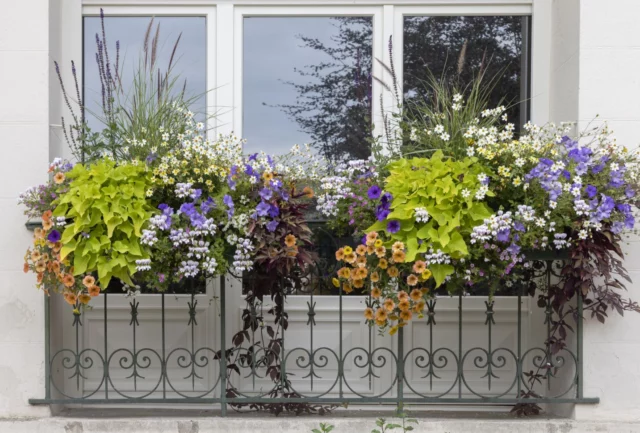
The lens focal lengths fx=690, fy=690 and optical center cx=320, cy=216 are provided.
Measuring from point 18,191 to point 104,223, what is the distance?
2.47ft

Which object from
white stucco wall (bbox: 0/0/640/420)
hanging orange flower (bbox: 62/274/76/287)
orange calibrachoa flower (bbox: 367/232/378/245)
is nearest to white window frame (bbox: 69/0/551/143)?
white stucco wall (bbox: 0/0/640/420)

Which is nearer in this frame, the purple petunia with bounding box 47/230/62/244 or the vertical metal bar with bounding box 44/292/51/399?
the purple petunia with bounding box 47/230/62/244

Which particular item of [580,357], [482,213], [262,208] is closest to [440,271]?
[482,213]

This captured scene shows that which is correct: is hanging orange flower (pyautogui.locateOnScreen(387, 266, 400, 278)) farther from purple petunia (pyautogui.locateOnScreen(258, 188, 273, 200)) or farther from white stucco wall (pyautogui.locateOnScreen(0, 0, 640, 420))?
white stucco wall (pyautogui.locateOnScreen(0, 0, 640, 420))

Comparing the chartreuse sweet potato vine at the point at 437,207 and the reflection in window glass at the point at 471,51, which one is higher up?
the reflection in window glass at the point at 471,51

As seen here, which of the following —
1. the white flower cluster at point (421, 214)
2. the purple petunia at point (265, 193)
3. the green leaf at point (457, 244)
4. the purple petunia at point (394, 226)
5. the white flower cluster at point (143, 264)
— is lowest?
the white flower cluster at point (143, 264)

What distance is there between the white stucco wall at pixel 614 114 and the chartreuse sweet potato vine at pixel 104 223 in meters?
2.22

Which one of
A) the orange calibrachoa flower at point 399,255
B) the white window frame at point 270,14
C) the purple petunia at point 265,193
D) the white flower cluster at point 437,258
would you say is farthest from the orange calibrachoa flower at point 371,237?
the white window frame at point 270,14

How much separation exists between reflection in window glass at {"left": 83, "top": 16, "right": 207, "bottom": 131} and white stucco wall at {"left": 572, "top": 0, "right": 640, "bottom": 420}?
2.09 m

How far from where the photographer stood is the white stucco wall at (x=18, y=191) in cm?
349

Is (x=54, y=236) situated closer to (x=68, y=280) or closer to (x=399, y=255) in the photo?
(x=68, y=280)

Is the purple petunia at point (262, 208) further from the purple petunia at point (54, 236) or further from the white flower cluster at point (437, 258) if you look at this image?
the purple petunia at point (54, 236)

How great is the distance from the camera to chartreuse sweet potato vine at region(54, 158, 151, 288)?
2.99 m

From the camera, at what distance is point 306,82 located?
13.3 feet
